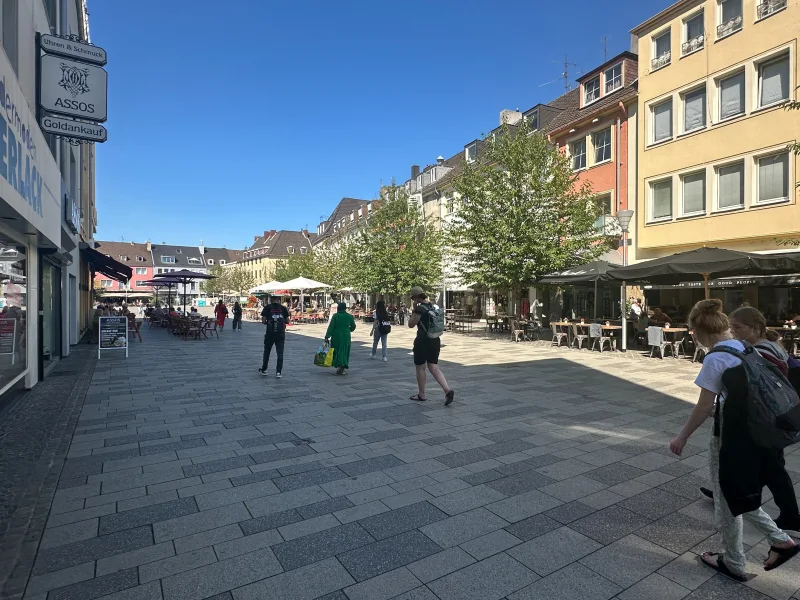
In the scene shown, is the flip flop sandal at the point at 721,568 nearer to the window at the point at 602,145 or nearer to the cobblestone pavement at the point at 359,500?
the cobblestone pavement at the point at 359,500

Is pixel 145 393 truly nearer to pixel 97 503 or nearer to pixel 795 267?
pixel 97 503

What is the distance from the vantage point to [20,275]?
302 inches

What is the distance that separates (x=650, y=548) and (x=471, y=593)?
1.36m

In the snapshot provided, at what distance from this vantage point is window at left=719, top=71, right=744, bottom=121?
53.0ft

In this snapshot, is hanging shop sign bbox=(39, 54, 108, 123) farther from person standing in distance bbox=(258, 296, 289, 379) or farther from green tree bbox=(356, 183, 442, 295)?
green tree bbox=(356, 183, 442, 295)

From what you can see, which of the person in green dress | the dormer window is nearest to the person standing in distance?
the person in green dress

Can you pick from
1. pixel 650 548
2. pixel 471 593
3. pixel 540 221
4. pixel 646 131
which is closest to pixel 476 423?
pixel 650 548

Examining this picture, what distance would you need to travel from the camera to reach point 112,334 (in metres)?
13.1

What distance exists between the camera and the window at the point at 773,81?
15.0 m

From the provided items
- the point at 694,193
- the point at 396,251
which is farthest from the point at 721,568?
the point at 396,251

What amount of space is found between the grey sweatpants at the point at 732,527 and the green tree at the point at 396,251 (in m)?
23.2

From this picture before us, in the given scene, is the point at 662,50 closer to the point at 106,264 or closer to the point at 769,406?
the point at 769,406

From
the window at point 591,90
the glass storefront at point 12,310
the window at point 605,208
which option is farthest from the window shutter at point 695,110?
the glass storefront at point 12,310

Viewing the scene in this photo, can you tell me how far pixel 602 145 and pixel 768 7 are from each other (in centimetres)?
736
